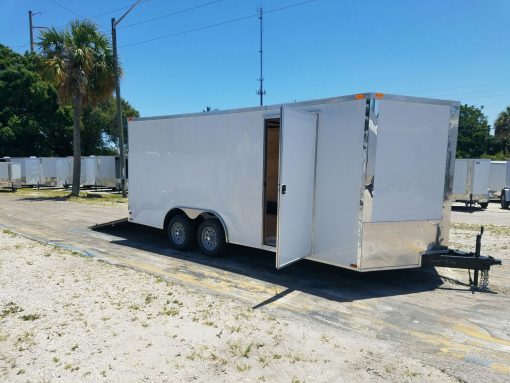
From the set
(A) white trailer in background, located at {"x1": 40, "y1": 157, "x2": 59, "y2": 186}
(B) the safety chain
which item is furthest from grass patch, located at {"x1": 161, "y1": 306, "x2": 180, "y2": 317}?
(A) white trailer in background, located at {"x1": 40, "y1": 157, "x2": 59, "y2": 186}

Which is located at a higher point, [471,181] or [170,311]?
[471,181]

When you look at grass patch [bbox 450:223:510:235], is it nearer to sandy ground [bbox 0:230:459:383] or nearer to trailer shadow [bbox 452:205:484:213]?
trailer shadow [bbox 452:205:484:213]

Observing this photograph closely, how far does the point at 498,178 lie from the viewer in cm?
2016

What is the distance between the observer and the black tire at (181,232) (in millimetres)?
7708

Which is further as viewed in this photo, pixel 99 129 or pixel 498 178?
pixel 99 129

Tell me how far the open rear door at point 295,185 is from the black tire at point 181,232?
8.79 ft

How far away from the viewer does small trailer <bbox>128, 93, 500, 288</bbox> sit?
5461mm

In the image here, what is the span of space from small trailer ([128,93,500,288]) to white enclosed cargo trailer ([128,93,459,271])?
1cm

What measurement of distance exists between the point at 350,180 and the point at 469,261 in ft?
6.98

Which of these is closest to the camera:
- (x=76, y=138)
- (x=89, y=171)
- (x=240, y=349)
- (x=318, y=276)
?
(x=240, y=349)

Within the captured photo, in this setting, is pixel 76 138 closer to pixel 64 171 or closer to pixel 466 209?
pixel 64 171

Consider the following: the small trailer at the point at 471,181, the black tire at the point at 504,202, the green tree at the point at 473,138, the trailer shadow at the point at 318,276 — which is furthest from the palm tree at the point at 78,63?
the green tree at the point at 473,138

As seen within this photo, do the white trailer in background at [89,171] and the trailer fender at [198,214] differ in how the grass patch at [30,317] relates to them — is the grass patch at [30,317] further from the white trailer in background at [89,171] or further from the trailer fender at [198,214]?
the white trailer in background at [89,171]

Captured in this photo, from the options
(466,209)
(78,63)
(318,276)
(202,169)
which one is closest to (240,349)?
(318,276)
